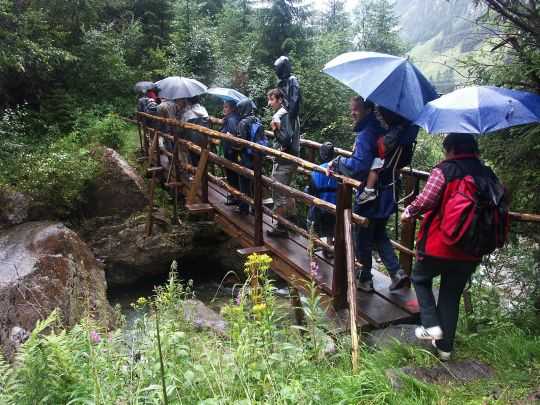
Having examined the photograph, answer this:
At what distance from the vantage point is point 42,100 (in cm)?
1365

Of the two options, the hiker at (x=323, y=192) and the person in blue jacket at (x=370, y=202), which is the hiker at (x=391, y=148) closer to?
the person in blue jacket at (x=370, y=202)

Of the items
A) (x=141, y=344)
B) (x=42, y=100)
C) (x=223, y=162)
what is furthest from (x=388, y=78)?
(x=42, y=100)

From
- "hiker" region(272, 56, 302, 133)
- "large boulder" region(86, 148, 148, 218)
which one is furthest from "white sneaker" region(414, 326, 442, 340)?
"large boulder" region(86, 148, 148, 218)

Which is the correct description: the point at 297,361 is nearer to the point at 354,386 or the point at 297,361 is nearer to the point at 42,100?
the point at 354,386

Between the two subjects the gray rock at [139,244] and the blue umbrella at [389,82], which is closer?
the blue umbrella at [389,82]

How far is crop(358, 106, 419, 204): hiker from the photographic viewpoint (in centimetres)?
385

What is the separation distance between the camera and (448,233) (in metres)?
3.09

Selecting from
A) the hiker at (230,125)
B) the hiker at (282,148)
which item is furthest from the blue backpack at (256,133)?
the hiker at (230,125)

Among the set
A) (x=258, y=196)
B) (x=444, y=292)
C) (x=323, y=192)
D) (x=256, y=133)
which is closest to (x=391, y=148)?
(x=323, y=192)

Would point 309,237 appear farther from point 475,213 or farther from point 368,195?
point 475,213

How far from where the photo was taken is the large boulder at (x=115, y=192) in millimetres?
10250

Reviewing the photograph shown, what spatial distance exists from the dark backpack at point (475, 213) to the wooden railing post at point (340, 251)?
41.0 inches

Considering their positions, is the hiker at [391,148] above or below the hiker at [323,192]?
above

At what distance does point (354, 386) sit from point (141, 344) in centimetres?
137
